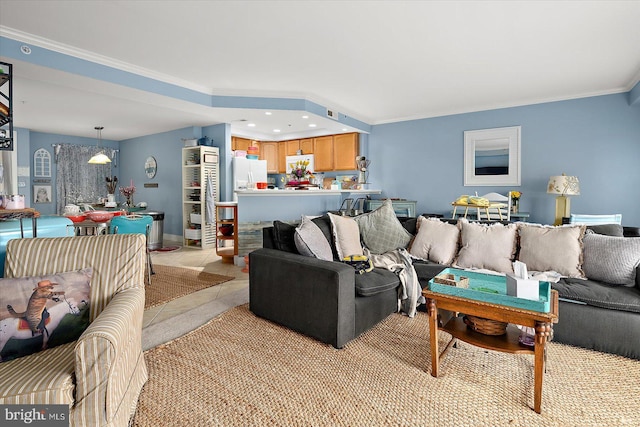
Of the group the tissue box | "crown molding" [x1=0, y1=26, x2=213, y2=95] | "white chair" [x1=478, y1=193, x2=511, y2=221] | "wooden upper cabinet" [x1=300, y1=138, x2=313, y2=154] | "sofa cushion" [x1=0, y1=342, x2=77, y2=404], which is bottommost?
"sofa cushion" [x1=0, y1=342, x2=77, y2=404]

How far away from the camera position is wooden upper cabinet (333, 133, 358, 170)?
23.4ft

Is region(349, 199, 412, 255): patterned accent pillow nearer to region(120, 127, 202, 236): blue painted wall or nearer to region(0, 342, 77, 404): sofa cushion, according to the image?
region(0, 342, 77, 404): sofa cushion

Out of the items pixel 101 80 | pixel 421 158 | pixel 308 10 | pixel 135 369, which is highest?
pixel 308 10

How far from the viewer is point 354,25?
3.08 m

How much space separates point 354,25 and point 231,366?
9.86 ft

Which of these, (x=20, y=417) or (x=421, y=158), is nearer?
(x=20, y=417)

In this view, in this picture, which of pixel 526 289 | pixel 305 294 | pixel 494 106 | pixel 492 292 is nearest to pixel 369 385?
pixel 305 294

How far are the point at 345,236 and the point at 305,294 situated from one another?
0.87 metres

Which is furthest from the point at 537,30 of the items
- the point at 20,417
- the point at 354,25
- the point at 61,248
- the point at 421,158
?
the point at 20,417

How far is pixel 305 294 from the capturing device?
2.52m

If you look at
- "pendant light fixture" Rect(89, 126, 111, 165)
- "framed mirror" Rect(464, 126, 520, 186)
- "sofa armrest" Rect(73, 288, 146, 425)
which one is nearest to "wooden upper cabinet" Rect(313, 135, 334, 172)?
"framed mirror" Rect(464, 126, 520, 186)

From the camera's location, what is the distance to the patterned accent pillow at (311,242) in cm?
280

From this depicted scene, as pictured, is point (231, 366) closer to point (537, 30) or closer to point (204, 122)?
point (537, 30)

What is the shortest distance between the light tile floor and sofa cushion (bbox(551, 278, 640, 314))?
2744 millimetres
